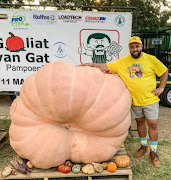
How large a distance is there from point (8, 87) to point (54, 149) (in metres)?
2.16

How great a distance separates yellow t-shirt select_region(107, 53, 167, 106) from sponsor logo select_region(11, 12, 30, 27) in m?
1.95

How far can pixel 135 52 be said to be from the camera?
8.52 feet

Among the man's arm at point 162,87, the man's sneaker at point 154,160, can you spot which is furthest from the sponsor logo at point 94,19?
the man's sneaker at point 154,160

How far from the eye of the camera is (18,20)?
142 inches

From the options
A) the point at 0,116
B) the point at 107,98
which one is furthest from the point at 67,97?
the point at 0,116

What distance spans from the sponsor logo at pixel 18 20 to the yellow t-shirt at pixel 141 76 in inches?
76.9

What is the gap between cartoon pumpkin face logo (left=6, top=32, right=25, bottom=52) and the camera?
3.66 metres

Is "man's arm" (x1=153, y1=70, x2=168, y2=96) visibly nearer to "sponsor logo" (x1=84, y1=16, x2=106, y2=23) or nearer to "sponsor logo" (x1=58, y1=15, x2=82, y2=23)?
"sponsor logo" (x1=84, y1=16, x2=106, y2=23)

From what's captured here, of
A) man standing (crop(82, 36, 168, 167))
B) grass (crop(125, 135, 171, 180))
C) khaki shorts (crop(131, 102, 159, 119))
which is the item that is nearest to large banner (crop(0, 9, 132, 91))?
man standing (crop(82, 36, 168, 167))

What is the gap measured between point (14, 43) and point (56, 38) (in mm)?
729

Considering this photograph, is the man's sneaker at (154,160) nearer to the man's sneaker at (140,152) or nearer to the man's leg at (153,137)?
the man's leg at (153,137)

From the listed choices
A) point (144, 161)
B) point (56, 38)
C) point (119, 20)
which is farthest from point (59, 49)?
point (144, 161)

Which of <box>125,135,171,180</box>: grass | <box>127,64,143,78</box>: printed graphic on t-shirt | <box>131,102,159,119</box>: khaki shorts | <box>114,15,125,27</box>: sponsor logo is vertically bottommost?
<box>125,135,171,180</box>: grass

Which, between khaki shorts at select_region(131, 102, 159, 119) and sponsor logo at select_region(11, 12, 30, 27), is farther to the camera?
sponsor logo at select_region(11, 12, 30, 27)
